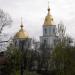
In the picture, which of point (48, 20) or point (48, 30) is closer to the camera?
point (48, 20)

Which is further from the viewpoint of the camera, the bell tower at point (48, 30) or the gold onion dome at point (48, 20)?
the bell tower at point (48, 30)

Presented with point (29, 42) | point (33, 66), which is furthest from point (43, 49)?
point (33, 66)

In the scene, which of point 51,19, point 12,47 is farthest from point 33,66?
point 51,19

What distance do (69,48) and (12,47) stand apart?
6.08 metres

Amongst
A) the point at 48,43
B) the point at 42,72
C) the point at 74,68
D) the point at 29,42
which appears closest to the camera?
the point at 74,68

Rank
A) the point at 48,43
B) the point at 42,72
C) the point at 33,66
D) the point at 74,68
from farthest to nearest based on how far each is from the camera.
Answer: the point at 48,43, the point at 33,66, the point at 42,72, the point at 74,68

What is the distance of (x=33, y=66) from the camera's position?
57.0 meters

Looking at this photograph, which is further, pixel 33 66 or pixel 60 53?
pixel 33 66

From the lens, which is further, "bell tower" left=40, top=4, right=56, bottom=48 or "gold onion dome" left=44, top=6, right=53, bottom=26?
"bell tower" left=40, top=4, right=56, bottom=48

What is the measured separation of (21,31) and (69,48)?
131ft

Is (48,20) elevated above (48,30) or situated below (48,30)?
above

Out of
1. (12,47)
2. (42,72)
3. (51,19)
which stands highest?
(51,19)

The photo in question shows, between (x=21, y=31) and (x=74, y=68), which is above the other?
(x=21, y=31)

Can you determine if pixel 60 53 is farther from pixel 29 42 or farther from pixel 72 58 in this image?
pixel 29 42
